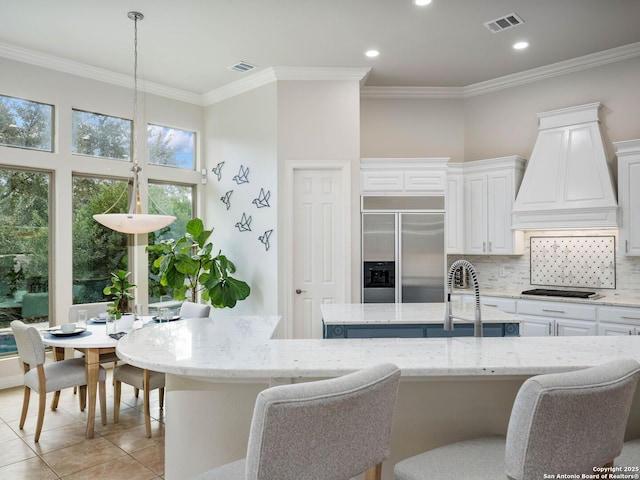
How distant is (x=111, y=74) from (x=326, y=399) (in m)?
5.08

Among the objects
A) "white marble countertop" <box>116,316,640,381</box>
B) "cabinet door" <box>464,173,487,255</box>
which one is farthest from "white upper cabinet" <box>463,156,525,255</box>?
"white marble countertop" <box>116,316,640,381</box>

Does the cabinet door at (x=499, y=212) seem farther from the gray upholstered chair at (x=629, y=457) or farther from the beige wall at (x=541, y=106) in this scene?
the gray upholstered chair at (x=629, y=457)

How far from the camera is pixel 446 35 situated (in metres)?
4.18

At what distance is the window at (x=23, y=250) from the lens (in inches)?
178

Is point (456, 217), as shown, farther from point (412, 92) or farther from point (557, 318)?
point (412, 92)

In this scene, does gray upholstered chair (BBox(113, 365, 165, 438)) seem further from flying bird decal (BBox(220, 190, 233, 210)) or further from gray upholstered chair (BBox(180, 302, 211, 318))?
flying bird decal (BBox(220, 190, 233, 210))

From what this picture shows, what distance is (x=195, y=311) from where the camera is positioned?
14.0ft

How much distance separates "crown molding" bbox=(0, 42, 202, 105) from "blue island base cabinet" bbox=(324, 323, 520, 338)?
3955 millimetres

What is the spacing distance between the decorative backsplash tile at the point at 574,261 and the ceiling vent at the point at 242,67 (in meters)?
3.69

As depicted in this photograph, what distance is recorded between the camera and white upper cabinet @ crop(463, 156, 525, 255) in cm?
499

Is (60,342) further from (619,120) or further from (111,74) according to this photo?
(619,120)

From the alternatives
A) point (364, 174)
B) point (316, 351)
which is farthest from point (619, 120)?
point (316, 351)

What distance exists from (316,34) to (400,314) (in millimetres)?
2649

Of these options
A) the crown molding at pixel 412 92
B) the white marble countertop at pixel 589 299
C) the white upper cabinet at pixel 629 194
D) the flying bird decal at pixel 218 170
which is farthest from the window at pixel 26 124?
the white upper cabinet at pixel 629 194
